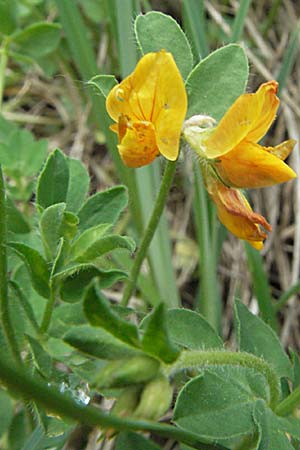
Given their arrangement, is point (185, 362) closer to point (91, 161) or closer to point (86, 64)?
point (86, 64)

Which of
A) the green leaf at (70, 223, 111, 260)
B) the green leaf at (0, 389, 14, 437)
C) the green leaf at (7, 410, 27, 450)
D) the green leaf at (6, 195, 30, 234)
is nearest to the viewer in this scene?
the green leaf at (0, 389, 14, 437)

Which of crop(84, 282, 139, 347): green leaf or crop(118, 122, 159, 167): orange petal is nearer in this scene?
crop(84, 282, 139, 347): green leaf

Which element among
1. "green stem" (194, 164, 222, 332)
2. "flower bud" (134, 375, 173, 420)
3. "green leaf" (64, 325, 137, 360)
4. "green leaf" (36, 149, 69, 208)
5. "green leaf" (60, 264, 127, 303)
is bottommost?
"green stem" (194, 164, 222, 332)

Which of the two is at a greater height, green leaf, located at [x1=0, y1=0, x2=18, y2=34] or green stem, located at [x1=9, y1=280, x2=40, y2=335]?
green leaf, located at [x1=0, y1=0, x2=18, y2=34]

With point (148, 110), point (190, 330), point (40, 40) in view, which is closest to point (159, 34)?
point (148, 110)

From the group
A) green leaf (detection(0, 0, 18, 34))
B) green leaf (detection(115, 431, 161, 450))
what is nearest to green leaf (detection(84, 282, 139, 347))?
green leaf (detection(115, 431, 161, 450))

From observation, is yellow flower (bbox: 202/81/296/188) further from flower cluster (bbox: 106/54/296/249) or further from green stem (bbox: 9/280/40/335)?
green stem (bbox: 9/280/40/335)

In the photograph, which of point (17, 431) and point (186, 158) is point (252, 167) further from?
point (186, 158)
